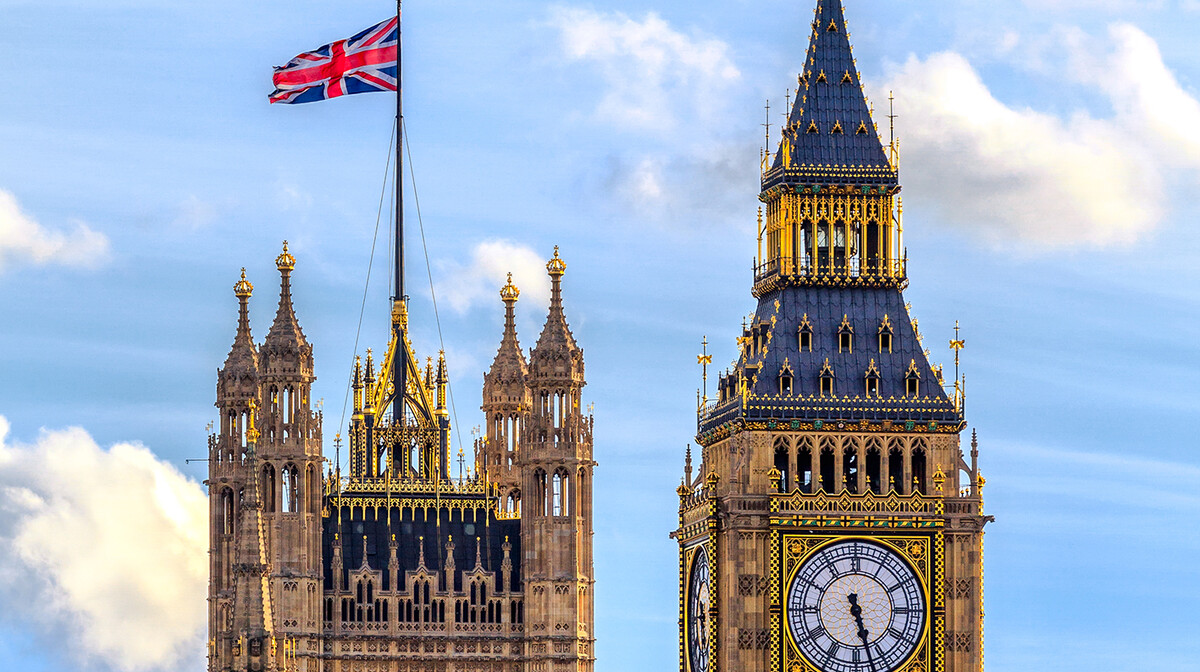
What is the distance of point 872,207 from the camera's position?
181 metres

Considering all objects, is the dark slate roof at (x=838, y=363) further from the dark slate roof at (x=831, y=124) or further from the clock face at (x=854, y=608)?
the clock face at (x=854, y=608)

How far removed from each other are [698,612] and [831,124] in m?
18.4

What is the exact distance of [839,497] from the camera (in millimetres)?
177250

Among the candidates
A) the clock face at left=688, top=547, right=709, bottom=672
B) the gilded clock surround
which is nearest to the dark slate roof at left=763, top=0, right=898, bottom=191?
the gilded clock surround

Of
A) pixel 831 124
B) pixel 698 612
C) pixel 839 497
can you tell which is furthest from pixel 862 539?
pixel 831 124

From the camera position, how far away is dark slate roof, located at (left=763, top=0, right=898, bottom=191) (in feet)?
593

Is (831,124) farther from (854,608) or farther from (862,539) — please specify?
(854,608)

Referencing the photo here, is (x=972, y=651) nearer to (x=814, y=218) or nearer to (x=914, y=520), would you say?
(x=914, y=520)

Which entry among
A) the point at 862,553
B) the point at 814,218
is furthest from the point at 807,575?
the point at 814,218

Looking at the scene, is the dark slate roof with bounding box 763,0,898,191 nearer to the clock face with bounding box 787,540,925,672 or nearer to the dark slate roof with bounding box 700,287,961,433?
the dark slate roof with bounding box 700,287,961,433

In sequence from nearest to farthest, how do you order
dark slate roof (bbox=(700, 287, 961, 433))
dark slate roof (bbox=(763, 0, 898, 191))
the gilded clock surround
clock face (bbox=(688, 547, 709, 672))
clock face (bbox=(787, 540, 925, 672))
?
the gilded clock surround < clock face (bbox=(787, 540, 925, 672)) < dark slate roof (bbox=(700, 287, 961, 433)) < clock face (bbox=(688, 547, 709, 672)) < dark slate roof (bbox=(763, 0, 898, 191))

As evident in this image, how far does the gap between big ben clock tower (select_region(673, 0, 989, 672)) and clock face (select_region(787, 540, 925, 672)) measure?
0.16 feet

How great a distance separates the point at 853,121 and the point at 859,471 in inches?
528

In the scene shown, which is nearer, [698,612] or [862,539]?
[862,539]
